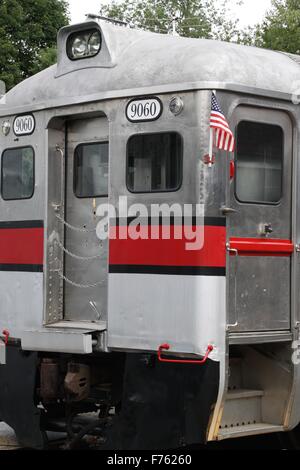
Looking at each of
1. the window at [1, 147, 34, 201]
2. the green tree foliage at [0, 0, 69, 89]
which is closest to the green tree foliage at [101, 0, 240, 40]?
the green tree foliage at [0, 0, 69, 89]

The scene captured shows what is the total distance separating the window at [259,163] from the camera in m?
6.98

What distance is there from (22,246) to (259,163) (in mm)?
2245

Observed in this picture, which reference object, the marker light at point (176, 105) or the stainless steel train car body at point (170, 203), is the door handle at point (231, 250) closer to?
the stainless steel train car body at point (170, 203)

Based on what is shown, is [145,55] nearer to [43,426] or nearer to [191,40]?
[191,40]

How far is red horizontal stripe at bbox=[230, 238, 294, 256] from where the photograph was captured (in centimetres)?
685

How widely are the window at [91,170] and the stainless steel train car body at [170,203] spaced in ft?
0.19

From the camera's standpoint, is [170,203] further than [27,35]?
No

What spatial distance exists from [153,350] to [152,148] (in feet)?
5.12

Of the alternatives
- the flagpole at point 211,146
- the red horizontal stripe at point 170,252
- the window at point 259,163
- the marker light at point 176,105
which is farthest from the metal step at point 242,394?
the marker light at point 176,105

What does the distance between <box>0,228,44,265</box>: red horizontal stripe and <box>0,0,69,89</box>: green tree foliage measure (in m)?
14.7

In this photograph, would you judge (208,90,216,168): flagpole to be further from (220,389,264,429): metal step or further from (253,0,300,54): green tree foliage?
(253,0,300,54): green tree foliage

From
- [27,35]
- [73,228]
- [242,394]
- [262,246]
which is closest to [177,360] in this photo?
[242,394]

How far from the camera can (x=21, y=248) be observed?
7.91 m

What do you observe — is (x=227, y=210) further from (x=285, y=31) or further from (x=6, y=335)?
(x=285, y=31)
